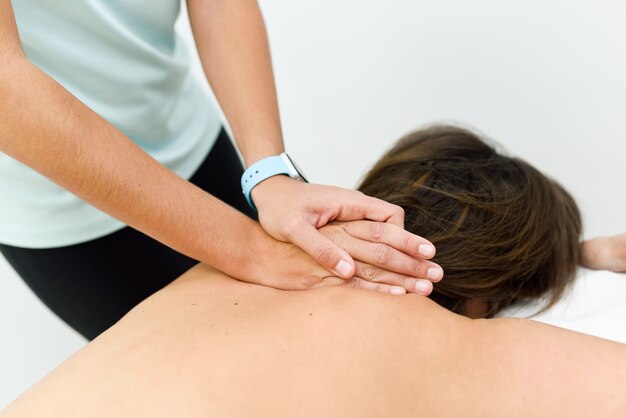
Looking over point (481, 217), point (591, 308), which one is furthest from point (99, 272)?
point (591, 308)

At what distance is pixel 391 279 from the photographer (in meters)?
1.00

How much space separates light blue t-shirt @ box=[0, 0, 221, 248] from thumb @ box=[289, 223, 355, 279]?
388mm

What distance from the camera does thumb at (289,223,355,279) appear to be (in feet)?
3.23

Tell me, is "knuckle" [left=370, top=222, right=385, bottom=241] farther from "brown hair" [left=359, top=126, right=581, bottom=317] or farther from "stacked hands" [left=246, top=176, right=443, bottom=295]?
"brown hair" [left=359, top=126, right=581, bottom=317]

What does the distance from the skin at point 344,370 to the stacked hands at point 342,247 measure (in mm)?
112

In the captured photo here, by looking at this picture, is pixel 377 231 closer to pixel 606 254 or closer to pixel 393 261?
pixel 393 261

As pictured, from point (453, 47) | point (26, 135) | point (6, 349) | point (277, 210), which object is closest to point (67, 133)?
point (26, 135)

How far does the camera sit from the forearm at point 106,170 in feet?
2.76

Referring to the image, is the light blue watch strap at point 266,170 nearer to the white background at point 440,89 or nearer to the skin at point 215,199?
the skin at point 215,199

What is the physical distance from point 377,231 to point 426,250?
8 centimetres

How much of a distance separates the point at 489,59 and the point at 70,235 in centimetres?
124

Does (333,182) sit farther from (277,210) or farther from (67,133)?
(67,133)

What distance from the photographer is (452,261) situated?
42.4 inches

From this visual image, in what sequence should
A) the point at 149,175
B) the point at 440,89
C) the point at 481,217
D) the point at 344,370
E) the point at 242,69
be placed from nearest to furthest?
the point at 344,370, the point at 149,175, the point at 481,217, the point at 242,69, the point at 440,89
